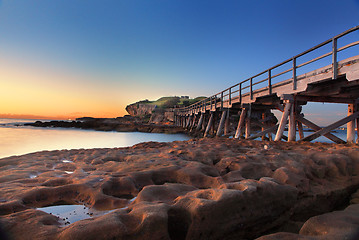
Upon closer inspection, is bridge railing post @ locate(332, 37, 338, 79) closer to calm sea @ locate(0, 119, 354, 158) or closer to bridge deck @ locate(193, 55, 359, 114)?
bridge deck @ locate(193, 55, 359, 114)

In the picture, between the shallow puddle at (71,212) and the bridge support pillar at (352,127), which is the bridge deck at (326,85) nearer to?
the bridge support pillar at (352,127)

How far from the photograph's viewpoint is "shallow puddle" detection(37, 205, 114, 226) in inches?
87.9

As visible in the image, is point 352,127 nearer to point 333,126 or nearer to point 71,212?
point 333,126

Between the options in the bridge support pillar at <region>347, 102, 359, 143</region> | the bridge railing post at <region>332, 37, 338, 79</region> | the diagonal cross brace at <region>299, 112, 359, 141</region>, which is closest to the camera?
the bridge railing post at <region>332, 37, 338, 79</region>

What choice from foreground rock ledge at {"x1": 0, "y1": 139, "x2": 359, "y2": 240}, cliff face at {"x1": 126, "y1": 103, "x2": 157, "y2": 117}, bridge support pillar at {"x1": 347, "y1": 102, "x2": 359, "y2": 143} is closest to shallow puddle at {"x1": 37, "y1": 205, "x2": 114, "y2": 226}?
foreground rock ledge at {"x1": 0, "y1": 139, "x2": 359, "y2": 240}

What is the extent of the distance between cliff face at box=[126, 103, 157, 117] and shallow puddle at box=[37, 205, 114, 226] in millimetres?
86583

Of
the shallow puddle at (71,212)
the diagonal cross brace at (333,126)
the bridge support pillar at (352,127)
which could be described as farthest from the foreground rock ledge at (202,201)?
the bridge support pillar at (352,127)

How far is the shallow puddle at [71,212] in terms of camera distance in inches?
87.9

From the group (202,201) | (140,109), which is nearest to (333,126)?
(202,201)

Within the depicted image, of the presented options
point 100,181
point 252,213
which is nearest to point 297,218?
point 252,213

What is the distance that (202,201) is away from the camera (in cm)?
198

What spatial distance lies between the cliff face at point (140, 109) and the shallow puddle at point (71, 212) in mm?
86583

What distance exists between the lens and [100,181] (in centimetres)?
316

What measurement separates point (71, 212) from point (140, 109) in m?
96.7
